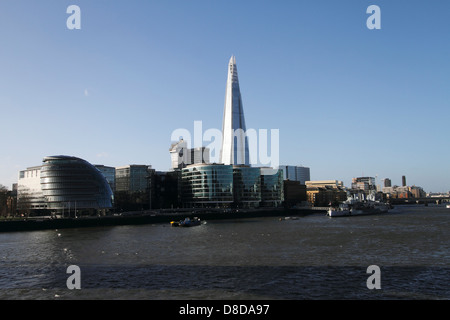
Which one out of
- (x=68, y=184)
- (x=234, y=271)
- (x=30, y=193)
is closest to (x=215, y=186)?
(x=68, y=184)

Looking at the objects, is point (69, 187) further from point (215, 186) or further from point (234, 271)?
point (234, 271)

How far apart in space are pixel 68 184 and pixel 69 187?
3.83ft

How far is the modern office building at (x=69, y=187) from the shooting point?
137125 mm

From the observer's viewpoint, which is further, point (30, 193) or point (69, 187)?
point (30, 193)

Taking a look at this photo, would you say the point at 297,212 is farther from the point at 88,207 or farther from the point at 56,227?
the point at 56,227

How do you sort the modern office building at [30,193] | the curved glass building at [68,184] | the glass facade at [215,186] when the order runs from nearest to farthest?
the curved glass building at [68,184], the modern office building at [30,193], the glass facade at [215,186]

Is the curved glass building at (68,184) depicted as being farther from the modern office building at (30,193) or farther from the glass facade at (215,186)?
the glass facade at (215,186)

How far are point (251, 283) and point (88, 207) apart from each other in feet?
390

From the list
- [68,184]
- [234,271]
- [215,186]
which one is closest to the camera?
[234,271]

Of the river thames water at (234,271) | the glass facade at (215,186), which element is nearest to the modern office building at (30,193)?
the glass facade at (215,186)

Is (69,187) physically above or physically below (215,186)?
above

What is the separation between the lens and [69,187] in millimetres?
137125
